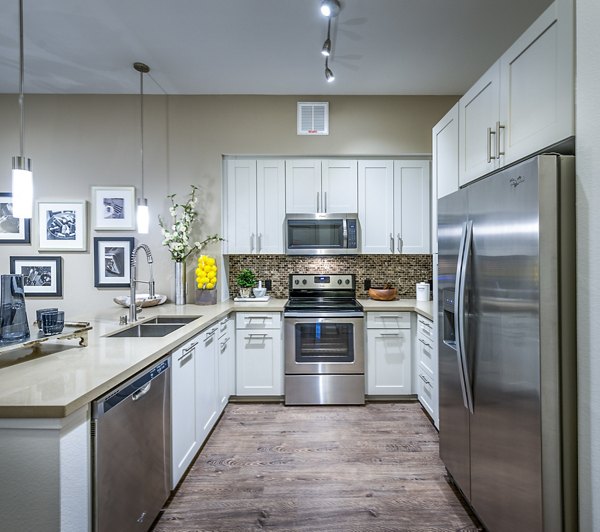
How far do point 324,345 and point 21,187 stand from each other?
7.97 ft

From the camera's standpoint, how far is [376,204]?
3.45m

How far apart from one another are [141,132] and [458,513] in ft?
12.7

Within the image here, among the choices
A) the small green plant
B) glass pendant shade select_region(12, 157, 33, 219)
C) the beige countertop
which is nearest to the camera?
the beige countertop

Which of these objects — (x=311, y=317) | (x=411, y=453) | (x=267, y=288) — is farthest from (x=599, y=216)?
(x=267, y=288)

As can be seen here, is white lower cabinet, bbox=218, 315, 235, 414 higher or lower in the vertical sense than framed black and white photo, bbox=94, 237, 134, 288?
lower

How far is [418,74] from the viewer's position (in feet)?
9.93

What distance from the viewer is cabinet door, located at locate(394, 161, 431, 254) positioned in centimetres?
344

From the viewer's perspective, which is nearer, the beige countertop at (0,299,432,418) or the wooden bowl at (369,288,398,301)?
the beige countertop at (0,299,432,418)

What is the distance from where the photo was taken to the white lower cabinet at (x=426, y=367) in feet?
8.76

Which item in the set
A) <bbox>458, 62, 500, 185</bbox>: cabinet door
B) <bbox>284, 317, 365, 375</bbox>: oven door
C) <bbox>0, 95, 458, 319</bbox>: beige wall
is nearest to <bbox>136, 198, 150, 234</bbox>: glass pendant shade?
<bbox>0, 95, 458, 319</bbox>: beige wall

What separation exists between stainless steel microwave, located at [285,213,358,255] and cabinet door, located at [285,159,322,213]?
0.14m

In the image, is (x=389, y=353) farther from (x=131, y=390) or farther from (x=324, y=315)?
(x=131, y=390)

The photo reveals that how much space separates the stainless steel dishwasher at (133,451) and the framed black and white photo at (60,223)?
234 cm

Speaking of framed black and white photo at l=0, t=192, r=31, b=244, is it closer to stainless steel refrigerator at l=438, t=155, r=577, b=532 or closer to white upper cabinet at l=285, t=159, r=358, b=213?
white upper cabinet at l=285, t=159, r=358, b=213
